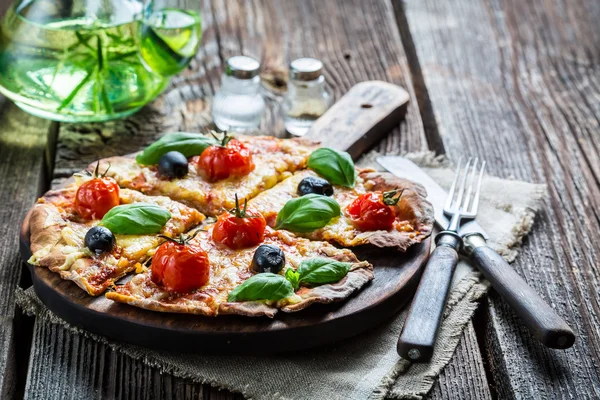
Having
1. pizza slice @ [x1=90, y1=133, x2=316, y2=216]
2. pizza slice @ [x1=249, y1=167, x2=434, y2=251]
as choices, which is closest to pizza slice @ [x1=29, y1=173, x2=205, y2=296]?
pizza slice @ [x1=90, y1=133, x2=316, y2=216]

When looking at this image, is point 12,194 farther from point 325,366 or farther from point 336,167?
point 325,366

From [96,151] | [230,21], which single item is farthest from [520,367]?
[230,21]

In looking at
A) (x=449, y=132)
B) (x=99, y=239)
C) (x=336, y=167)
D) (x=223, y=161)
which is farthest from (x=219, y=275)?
(x=449, y=132)

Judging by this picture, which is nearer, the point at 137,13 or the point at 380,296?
the point at 380,296

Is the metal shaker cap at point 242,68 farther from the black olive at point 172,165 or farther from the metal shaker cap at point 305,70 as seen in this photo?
the black olive at point 172,165

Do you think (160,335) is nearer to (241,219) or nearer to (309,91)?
(241,219)

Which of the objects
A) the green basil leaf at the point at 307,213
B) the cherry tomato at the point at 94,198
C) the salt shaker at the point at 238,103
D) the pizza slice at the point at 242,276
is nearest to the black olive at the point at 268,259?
the pizza slice at the point at 242,276
